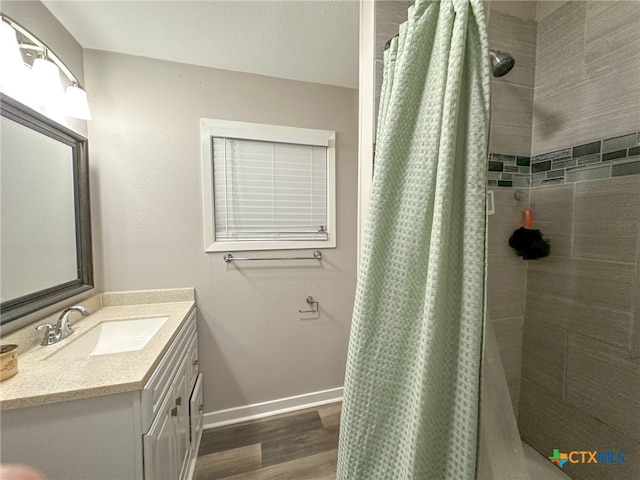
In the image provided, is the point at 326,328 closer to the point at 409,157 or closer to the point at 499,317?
the point at 499,317

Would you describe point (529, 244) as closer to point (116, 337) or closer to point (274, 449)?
point (274, 449)

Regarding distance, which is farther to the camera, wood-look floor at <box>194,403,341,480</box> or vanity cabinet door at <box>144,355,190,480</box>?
wood-look floor at <box>194,403,341,480</box>

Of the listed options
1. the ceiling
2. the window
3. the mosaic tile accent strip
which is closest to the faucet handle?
the window

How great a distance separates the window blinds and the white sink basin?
65cm

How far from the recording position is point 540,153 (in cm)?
109

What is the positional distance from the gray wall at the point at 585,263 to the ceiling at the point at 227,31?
0.97 metres

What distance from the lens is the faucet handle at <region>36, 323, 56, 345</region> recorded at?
3.37ft

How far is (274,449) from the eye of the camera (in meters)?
1.50

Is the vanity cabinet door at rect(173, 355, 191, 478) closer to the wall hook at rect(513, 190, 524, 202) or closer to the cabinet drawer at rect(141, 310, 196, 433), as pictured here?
the cabinet drawer at rect(141, 310, 196, 433)

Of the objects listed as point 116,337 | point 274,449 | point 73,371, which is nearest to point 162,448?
point 73,371

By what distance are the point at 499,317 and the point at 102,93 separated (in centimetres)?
249

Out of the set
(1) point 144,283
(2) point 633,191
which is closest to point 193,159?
(1) point 144,283

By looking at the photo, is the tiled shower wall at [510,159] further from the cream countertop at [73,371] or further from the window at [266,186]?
the cream countertop at [73,371]

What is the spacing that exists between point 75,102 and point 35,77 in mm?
183
